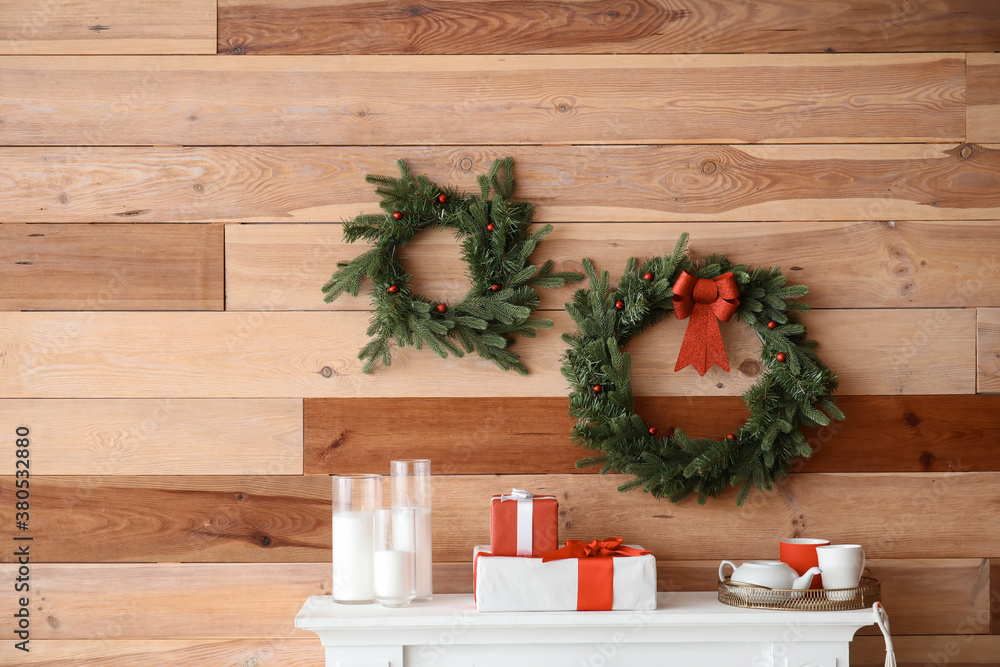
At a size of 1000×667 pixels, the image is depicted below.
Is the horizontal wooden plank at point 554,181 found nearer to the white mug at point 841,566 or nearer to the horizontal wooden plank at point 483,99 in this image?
the horizontal wooden plank at point 483,99

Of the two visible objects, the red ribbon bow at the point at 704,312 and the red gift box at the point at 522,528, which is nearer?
the red gift box at the point at 522,528

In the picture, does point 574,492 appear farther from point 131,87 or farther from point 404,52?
point 131,87

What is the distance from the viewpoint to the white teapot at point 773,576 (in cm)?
139

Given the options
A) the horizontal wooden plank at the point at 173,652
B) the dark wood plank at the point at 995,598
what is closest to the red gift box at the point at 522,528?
the horizontal wooden plank at the point at 173,652

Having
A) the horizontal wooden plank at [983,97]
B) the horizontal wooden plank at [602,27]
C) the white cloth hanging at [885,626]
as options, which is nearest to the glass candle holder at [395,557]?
the white cloth hanging at [885,626]

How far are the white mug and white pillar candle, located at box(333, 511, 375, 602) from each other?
0.82m

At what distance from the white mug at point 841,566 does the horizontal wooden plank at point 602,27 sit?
1.01m

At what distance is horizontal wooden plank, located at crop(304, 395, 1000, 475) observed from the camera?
159cm

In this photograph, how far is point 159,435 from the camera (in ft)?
5.21

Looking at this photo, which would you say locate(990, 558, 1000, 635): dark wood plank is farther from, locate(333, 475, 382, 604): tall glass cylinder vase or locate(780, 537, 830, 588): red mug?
locate(333, 475, 382, 604): tall glass cylinder vase

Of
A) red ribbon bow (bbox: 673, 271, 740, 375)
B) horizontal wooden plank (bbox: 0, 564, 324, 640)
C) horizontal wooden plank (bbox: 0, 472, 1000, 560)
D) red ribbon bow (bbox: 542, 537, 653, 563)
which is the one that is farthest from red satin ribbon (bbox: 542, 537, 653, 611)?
horizontal wooden plank (bbox: 0, 564, 324, 640)

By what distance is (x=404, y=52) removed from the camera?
1.63 m

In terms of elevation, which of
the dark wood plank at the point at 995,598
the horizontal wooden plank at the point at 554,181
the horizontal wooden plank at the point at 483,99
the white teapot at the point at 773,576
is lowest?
the dark wood plank at the point at 995,598

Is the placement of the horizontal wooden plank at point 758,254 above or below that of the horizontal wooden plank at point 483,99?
below
